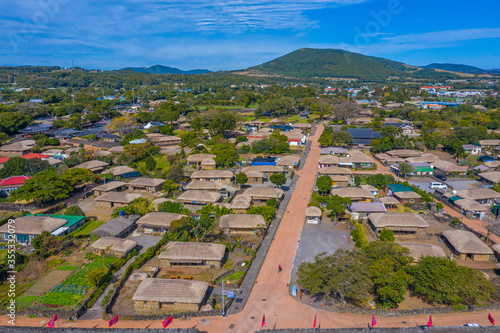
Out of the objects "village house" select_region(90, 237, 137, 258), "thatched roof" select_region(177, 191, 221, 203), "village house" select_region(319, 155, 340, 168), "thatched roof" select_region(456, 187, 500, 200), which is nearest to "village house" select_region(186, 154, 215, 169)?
"thatched roof" select_region(177, 191, 221, 203)

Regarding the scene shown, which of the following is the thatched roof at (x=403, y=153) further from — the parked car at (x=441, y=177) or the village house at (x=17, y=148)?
the village house at (x=17, y=148)

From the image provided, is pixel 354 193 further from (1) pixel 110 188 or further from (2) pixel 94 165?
(2) pixel 94 165

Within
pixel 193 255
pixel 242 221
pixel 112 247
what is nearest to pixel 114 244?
pixel 112 247

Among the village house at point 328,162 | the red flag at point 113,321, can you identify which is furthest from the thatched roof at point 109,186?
the village house at point 328,162

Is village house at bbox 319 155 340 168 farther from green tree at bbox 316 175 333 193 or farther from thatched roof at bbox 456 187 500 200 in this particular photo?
thatched roof at bbox 456 187 500 200

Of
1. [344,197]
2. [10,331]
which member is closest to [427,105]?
[344,197]
